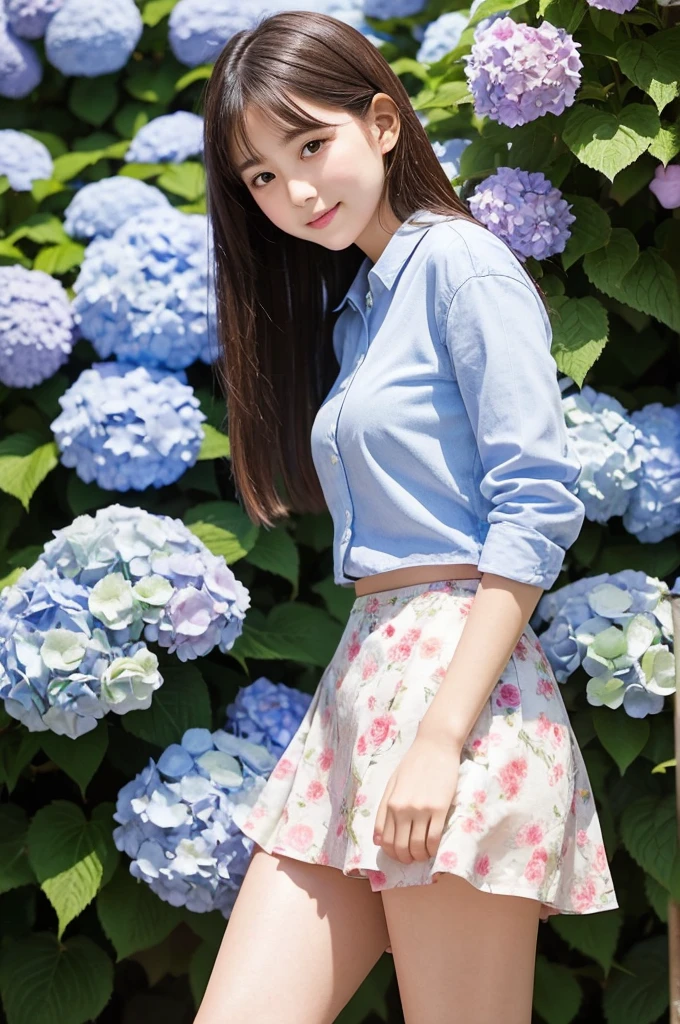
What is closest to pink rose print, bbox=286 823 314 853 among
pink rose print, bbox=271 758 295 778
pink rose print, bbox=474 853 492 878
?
pink rose print, bbox=271 758 295 778

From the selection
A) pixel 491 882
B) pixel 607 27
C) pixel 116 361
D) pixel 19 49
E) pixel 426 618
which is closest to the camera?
pixel 491 882

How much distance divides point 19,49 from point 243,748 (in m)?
1.55

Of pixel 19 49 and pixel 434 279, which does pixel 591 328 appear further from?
pixel 19 49

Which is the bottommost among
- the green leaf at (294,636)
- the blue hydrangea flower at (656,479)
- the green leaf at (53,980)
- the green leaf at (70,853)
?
the green leaf at (53,980)

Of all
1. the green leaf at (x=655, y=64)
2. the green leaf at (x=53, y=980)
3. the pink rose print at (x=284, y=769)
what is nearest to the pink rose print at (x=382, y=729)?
the pink rose print at (x=284, y=769)

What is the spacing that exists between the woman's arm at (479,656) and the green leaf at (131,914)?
0.89m

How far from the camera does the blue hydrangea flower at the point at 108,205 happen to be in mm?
2367

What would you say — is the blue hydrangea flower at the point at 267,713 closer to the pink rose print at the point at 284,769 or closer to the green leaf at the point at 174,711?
the green leaf at the point at 174,711

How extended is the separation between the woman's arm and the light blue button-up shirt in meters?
0.03

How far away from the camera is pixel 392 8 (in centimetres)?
261

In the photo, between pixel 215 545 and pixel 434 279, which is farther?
pixel 215 545

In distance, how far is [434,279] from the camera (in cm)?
146

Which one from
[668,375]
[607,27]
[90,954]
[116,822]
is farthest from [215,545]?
[607,27]

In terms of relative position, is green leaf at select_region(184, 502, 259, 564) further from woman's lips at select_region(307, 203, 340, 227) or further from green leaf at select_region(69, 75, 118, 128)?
green leaf at select_region(69, 75, 118, 128)
